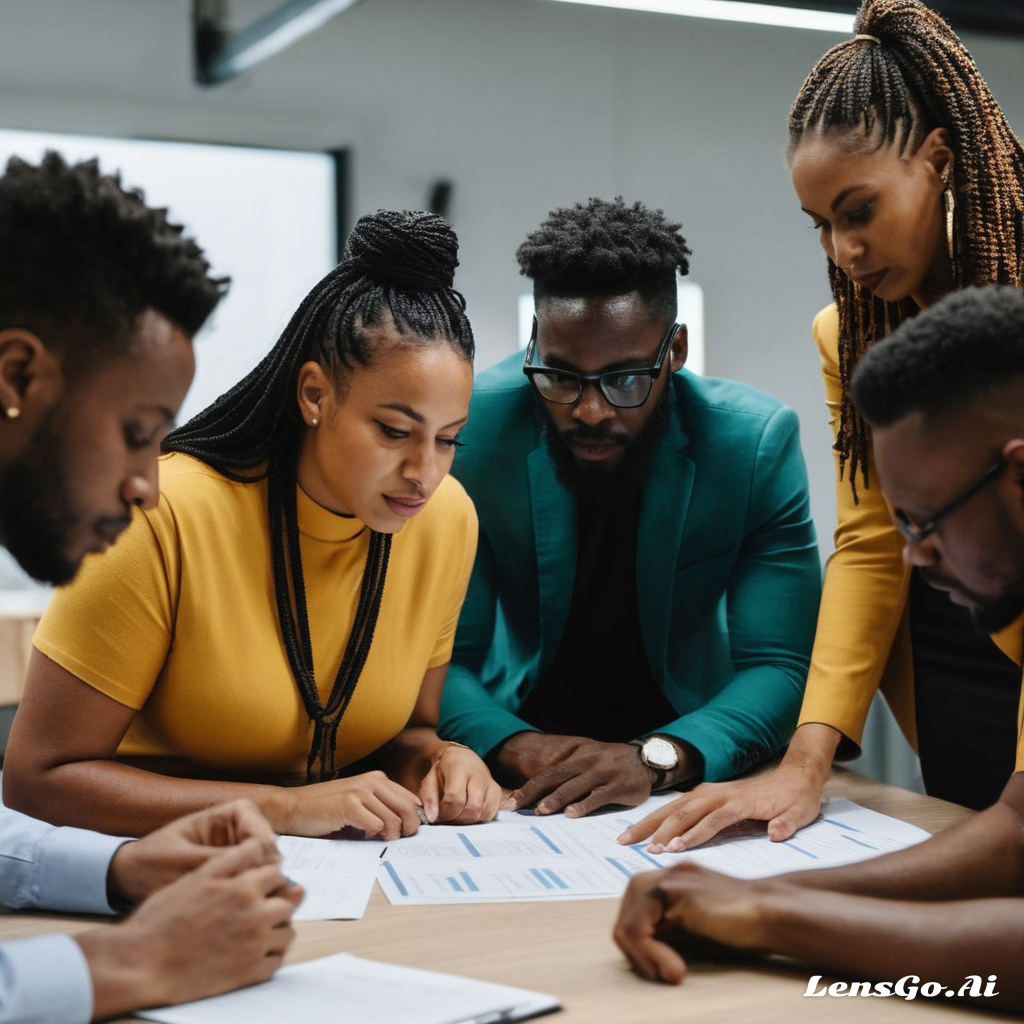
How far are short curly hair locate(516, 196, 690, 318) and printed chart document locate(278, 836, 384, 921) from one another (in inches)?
39.3

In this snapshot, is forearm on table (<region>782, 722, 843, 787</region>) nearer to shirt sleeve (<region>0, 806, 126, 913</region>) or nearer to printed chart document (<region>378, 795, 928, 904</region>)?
printed chart document (<region>378, 795, 928, 904</region>)

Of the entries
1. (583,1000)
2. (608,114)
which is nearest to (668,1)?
(608,114)

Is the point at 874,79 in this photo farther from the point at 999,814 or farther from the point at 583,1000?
the point at 583,1000

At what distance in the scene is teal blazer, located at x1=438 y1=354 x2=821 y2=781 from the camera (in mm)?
2162

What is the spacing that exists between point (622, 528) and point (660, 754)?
52 cm

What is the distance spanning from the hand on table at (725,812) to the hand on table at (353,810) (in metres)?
0.29

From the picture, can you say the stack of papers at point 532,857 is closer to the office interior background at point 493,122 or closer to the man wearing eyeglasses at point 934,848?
the man wearing eyeglasses at point 934,848

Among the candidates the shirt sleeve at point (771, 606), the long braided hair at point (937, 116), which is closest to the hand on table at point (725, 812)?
the shirt sleeve at point (771, 606)

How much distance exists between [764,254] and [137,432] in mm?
4655

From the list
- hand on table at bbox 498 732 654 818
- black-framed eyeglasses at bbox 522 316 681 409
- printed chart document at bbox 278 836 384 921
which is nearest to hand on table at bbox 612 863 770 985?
printed chart document at bbox 278 836 384 921

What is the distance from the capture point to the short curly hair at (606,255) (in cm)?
210

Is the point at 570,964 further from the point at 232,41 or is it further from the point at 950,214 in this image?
the point at 232,41

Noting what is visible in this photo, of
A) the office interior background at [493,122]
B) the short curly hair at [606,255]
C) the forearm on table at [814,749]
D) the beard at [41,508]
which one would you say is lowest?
the forearm on table at [814,749]

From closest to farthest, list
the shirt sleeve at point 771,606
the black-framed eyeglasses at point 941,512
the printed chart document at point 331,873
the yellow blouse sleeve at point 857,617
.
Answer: the black-framed eyeglasses at point 941,512
the printed chart document at point 331,873
the yellow blouse sleeve at point 857,617
the shirt sleeve at point 771,606
